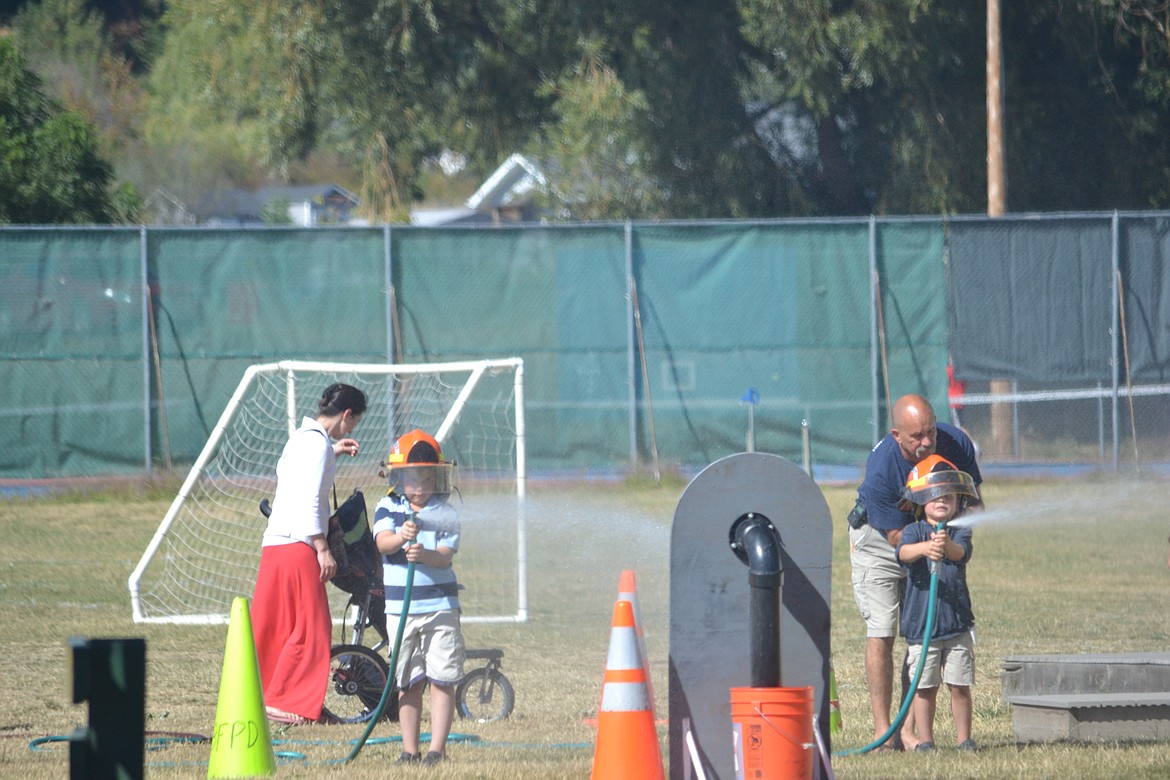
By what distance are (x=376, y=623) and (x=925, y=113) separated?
56.2ft

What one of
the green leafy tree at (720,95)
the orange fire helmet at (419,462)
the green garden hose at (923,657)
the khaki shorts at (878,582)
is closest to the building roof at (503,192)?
the green leafy tree at (720,95)

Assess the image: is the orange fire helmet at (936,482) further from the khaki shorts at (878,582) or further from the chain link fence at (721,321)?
the chain link fence at (721,321)

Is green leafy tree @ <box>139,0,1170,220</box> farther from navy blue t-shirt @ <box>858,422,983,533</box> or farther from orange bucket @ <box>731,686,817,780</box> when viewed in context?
orange bucket @ <box>731,686,817,780</box>

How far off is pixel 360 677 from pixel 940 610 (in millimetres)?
3116

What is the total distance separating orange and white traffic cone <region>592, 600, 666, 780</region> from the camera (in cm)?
584

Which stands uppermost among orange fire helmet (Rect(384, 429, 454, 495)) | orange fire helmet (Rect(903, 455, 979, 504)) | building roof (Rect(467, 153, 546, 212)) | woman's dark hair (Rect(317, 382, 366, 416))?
building roof (Rect(467, 153, 546, 212))

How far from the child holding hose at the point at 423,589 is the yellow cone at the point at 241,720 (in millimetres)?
625

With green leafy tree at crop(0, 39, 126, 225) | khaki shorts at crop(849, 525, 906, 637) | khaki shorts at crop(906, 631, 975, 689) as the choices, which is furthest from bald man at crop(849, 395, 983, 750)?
green leafy tree at crop(0, 39, 126, 225)

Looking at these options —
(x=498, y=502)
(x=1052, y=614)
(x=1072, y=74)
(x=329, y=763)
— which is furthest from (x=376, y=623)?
(x=1072, y=74)

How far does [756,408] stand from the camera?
18.7m

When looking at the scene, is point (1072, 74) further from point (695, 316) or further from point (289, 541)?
point (289, 541)

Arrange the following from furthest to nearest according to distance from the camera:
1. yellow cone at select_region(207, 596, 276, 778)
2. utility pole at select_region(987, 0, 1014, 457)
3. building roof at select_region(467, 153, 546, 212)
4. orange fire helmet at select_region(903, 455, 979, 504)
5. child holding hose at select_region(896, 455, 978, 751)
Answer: building roof at select_region(467, 153, 546, 212) → utility pole at select_region(987, 0, 1014, 457) → child holding hose at select_region(896, 455, 978, 751) → yellow cone at select_region(207, 596, 276, 778) → orange fire helmet at select_region(903, 455, 979, 504)

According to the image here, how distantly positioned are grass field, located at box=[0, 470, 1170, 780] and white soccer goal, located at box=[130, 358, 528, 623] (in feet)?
1.34

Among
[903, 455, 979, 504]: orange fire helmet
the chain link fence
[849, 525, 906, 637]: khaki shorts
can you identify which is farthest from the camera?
the chain link fence
